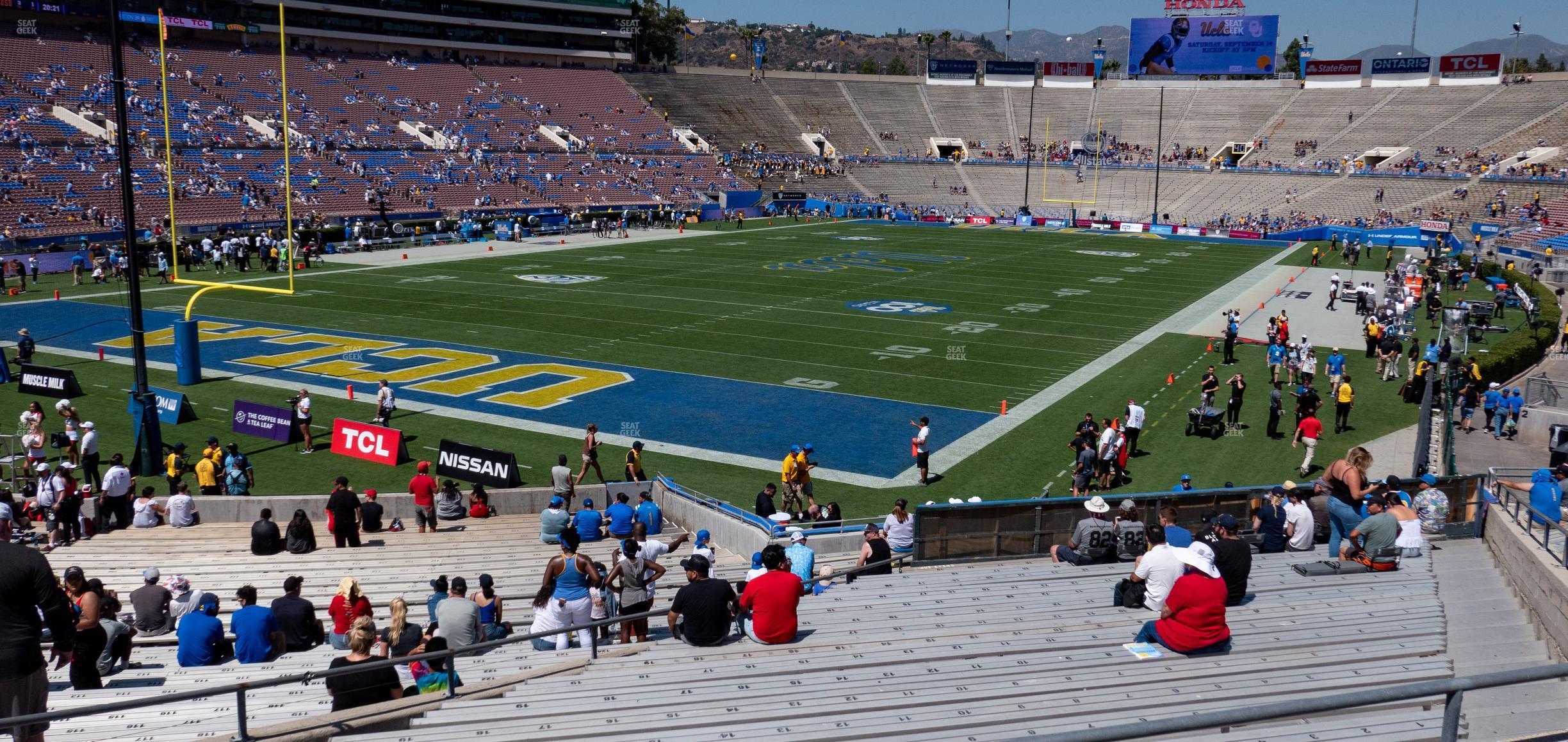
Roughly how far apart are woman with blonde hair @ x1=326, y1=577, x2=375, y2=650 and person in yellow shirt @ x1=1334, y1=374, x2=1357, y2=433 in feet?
59.1

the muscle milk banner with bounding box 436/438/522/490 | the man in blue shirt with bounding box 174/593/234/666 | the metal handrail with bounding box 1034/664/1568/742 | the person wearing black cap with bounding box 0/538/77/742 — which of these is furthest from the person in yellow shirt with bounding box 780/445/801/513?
the metal handrail with bounding box 1034/664/1568/742

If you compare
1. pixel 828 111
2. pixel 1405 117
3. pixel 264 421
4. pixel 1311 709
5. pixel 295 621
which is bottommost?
pixel 264 421

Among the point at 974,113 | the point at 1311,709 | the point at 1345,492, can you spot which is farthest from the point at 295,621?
the point at 974,113

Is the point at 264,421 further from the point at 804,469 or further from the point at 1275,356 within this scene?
the point at 1275,356

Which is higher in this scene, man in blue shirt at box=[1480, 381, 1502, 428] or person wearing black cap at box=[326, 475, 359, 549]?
man in blue shirt at box=[1480, 381, 1502, 428]

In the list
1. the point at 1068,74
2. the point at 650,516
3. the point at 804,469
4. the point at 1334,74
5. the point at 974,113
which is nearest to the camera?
the point at 650,516

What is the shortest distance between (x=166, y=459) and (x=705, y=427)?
29.6 feet

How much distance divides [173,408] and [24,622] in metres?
16.6

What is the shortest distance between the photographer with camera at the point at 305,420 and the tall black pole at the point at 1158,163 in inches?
2278

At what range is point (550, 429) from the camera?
68.1 feet

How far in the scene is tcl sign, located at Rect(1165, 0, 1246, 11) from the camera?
3516 inches

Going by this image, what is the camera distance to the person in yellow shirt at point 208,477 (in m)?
16.3

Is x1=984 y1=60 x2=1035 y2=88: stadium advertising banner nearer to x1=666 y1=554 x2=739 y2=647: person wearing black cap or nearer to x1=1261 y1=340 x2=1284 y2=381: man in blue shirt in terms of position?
x1=1261 y1=340 x2=1284 y2=381: man in blue shirt

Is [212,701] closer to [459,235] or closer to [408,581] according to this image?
[408,581]
